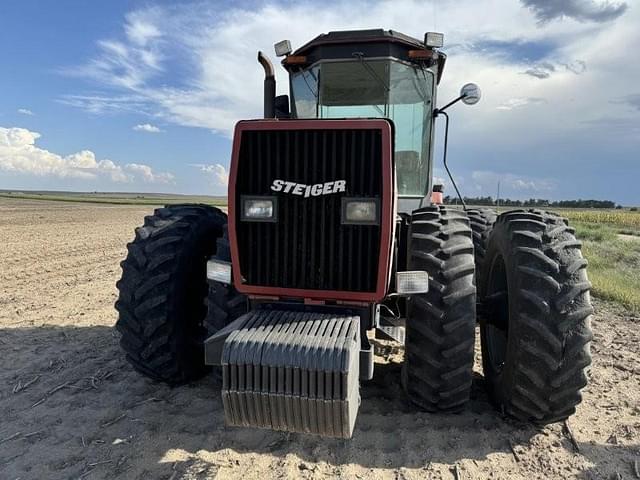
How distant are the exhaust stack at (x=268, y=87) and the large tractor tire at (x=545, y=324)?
7.19 feet

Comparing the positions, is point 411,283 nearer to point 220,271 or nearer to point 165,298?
point 220,271

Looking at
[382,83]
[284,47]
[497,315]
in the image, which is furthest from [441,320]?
[284,47]

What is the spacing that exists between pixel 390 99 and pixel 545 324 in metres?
2.27

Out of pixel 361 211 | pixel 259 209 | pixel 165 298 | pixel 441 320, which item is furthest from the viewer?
pixel 165 298

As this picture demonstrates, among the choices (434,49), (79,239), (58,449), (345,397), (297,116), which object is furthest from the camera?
(79,239)

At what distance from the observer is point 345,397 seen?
2.78 meters

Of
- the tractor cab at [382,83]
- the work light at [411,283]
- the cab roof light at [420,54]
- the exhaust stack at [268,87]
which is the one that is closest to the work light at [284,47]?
the tractor cab at [382,83]

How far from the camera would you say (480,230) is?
5805 mm

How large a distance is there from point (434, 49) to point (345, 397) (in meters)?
3.15

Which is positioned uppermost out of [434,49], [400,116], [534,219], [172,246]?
[434,49]

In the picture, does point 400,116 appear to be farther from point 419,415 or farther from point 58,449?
point 58,449

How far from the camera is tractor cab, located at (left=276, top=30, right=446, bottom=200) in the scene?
14.4 ft

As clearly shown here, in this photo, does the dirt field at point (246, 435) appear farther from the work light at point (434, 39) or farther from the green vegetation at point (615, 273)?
the green vegetation at point (615, 273)

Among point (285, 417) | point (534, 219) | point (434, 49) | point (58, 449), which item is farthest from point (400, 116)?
point (58, 449)
